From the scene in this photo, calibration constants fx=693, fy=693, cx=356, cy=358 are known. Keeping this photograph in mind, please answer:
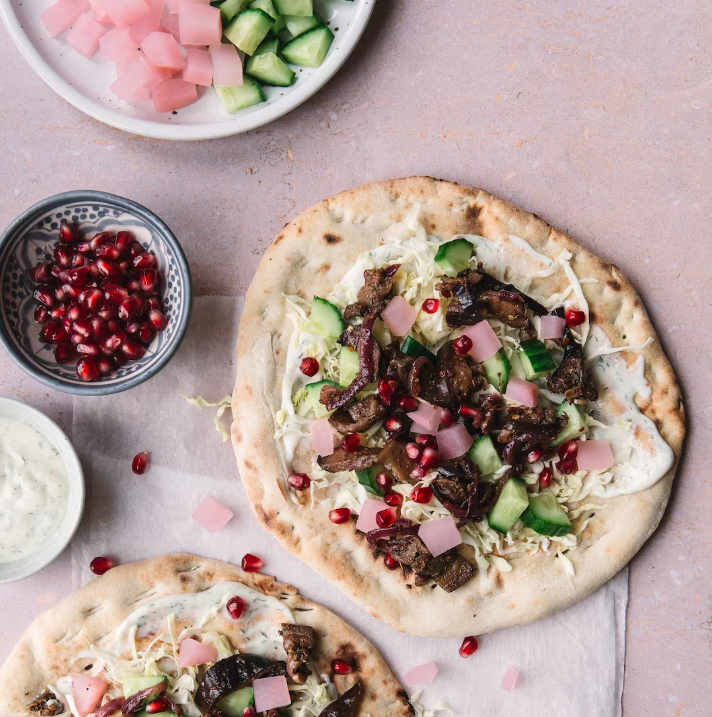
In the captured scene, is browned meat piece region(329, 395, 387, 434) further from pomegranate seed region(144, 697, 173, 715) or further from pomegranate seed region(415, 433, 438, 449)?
pomegranate seed region(144, 697, 173, 715)

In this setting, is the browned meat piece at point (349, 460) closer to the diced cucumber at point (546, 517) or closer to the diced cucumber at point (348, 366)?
the diced cucumber at point (348, 366)

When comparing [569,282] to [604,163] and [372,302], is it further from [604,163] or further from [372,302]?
[372,302]

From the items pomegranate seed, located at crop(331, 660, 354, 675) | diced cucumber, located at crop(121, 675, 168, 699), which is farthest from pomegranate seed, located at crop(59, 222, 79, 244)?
pomegranate seed, located at crop(331, 660, 354, 675)

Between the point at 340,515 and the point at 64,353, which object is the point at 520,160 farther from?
the point at 64,353

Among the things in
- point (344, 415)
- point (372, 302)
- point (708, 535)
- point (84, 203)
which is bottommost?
point (708, 535)

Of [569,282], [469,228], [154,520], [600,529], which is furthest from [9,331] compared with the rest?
[600,529]
